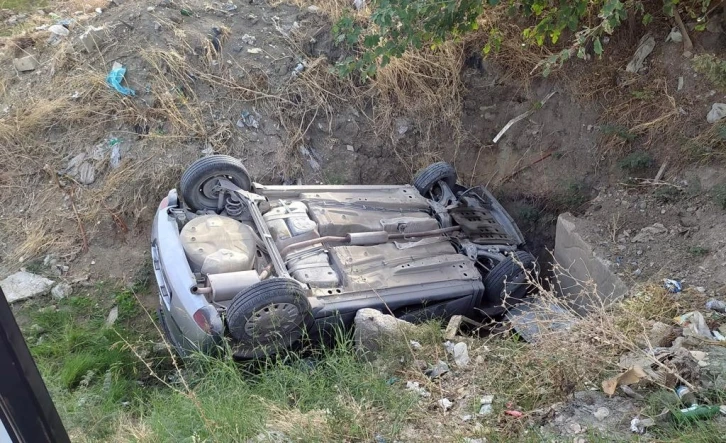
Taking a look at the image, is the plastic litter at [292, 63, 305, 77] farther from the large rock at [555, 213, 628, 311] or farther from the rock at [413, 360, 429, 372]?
the rock at [413, 360, 429, 372]

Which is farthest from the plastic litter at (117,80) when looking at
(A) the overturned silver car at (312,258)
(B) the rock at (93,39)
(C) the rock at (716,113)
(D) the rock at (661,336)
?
(C) the rock at (716,113)

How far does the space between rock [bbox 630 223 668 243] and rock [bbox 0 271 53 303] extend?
538cm

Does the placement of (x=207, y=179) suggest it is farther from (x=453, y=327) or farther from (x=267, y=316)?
(x=453, y=327)

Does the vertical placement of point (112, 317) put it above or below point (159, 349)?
above

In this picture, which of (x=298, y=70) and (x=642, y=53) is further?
(x=298, y=70)

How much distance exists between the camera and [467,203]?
6.05 m

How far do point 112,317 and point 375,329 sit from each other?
8.82 feet

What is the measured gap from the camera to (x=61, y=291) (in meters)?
5.70

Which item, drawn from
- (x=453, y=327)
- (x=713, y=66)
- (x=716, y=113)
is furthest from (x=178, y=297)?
(x=716, y=113)

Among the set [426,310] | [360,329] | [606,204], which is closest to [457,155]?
[606,204]

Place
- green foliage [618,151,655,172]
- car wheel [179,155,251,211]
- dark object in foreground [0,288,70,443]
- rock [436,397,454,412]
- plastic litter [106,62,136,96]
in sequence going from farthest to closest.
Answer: plastic litter [106,62,136,96], green foliage [618,151,655,172], car wheel [179,155,251,211], rock [436,397,454,412], dark object in foreground [0,288,70,443]

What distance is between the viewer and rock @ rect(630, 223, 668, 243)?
525 cm

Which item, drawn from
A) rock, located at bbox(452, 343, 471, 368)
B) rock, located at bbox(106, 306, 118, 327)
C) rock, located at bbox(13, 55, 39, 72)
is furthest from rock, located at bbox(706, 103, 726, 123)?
rock, located at bbox(13, 55, 39, 72)

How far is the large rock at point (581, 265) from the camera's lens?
5081 millimetres
